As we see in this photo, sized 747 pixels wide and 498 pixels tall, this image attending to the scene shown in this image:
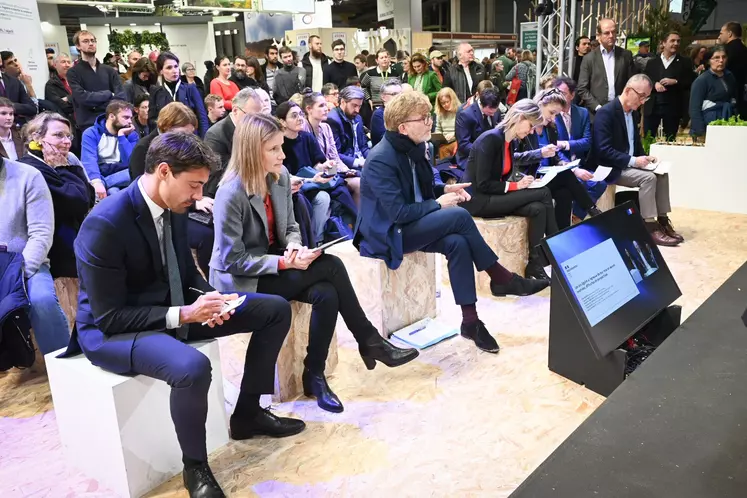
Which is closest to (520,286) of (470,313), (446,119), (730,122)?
(470,313)

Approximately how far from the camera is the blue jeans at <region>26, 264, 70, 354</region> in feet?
9.82

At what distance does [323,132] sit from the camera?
213 inches

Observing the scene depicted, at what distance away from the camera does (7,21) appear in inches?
246

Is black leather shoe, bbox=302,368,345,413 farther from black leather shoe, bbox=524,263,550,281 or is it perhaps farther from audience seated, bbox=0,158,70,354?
black leather shoe, bbox=524,263,550,281

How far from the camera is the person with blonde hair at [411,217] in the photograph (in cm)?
334

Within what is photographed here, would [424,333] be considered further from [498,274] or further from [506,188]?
[506,188]

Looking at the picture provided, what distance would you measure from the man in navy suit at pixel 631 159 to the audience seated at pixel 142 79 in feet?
13.7

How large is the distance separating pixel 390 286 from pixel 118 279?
167 cm

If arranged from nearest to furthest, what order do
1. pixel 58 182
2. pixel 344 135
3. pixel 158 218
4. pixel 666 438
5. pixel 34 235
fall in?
pixel 666 438
pixel 158 218
pixel 34 235
pixel 58 182
pixel 344 135

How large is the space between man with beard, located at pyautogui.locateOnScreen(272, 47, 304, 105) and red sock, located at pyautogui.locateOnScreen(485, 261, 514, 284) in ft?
16.4

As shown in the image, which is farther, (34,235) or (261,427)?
(34,235)

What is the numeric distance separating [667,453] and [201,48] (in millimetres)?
12236

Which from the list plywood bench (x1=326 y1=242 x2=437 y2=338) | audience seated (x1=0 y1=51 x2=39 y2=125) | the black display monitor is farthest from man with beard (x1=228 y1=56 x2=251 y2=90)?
the black display monitor

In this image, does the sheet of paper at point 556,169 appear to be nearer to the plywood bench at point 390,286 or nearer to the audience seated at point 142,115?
the plywood bench at point 390,286
